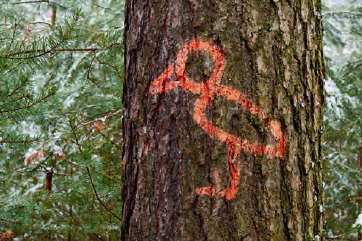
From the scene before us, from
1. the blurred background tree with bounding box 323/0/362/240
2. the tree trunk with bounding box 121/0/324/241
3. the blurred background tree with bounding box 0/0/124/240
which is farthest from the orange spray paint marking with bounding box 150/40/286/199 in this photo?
the blurred background tree with bounding box 323/0/362/240

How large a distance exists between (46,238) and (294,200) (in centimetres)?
458

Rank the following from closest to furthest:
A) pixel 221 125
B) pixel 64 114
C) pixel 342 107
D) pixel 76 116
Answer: pixel 221 125, pixel 64 114, pixel 76 116, pixel 342 107

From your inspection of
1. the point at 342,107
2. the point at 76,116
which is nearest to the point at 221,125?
the point at 76,116

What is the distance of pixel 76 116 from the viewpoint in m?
3.27

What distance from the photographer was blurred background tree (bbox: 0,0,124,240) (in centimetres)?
204

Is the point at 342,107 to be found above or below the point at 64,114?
above

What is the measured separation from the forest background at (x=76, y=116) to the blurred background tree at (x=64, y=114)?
1 centimetres

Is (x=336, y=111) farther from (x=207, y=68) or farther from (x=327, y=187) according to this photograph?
(x=207, y=68)

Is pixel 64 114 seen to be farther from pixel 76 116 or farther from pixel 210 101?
pixel 210 101

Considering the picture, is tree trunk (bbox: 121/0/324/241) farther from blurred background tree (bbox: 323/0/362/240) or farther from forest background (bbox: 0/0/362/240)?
blurred background tree (bbox: 323/0/362/240)

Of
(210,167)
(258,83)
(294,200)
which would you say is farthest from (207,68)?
(294,200)

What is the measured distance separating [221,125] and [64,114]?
2.39 metres

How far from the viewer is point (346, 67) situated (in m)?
4.37

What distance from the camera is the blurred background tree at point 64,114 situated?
2043 mm
